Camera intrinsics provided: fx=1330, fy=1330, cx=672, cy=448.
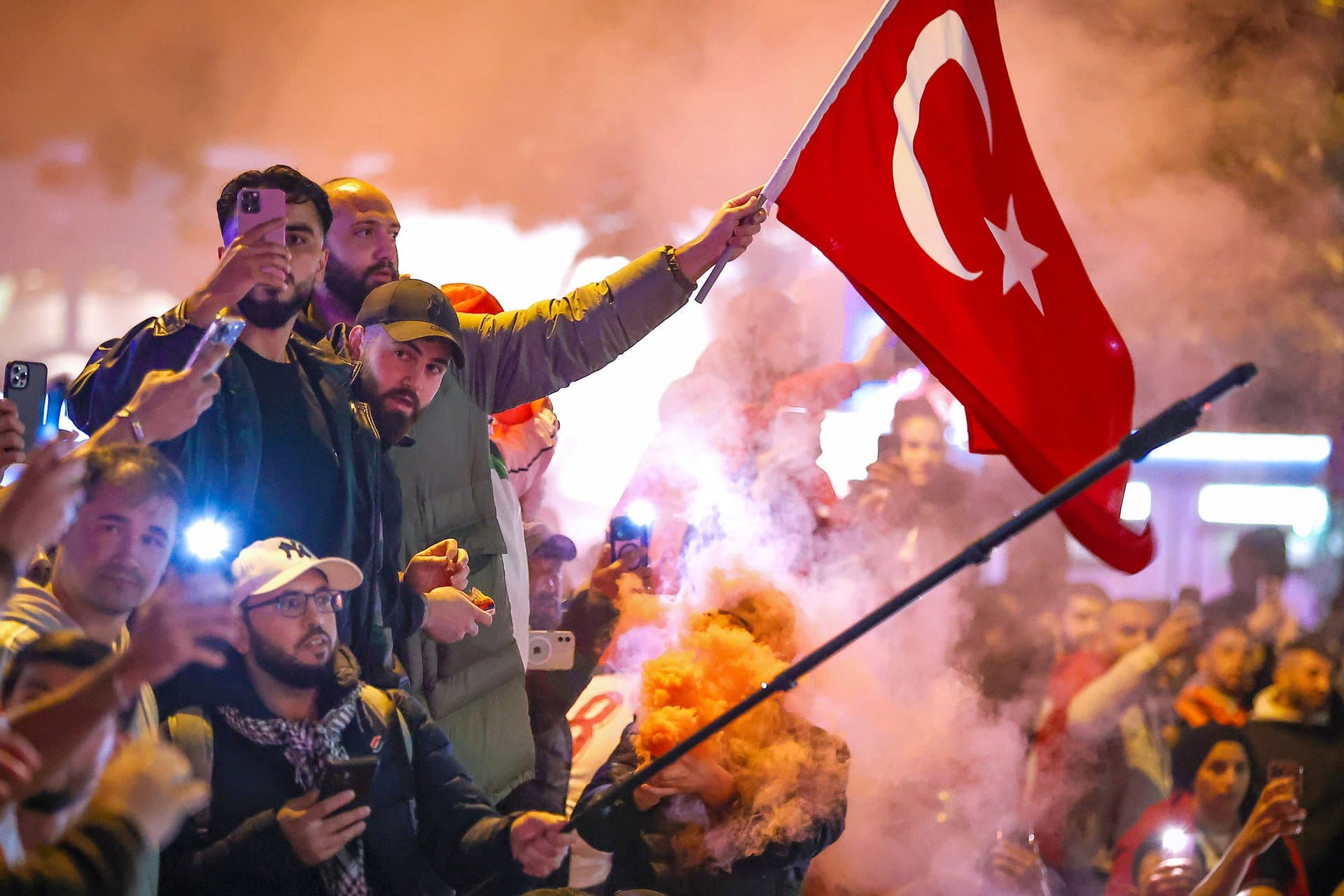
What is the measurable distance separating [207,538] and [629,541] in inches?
77.3

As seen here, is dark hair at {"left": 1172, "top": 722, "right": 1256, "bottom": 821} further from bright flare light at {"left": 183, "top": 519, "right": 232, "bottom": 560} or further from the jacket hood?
bright flare light at {"left": 183, "top": 519, "right": 232, "bottom": 560}

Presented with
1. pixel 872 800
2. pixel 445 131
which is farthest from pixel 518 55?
pixel 872 800

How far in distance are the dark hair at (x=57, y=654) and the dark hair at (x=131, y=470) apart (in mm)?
314

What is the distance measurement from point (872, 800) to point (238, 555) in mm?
2442

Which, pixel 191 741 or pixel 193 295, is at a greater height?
pixel 193 295

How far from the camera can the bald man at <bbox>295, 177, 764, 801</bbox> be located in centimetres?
292

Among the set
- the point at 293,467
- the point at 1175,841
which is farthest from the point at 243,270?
the point at 1175,841

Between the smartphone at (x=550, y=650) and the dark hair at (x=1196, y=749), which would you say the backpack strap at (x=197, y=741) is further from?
the dark hair at (x=1196, y=749)

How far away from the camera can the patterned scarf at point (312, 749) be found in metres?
2.19

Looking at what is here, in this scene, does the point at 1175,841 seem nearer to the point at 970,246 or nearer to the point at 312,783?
the point at 970,246

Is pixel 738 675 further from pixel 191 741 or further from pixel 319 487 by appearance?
pixel 191 741

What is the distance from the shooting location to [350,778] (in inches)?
84.0

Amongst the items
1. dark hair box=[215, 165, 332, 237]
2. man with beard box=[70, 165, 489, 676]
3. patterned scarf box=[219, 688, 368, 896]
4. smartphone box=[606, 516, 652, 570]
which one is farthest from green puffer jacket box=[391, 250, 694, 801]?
smartphone box=[606, 516, 652, 570]

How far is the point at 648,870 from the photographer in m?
3.04
